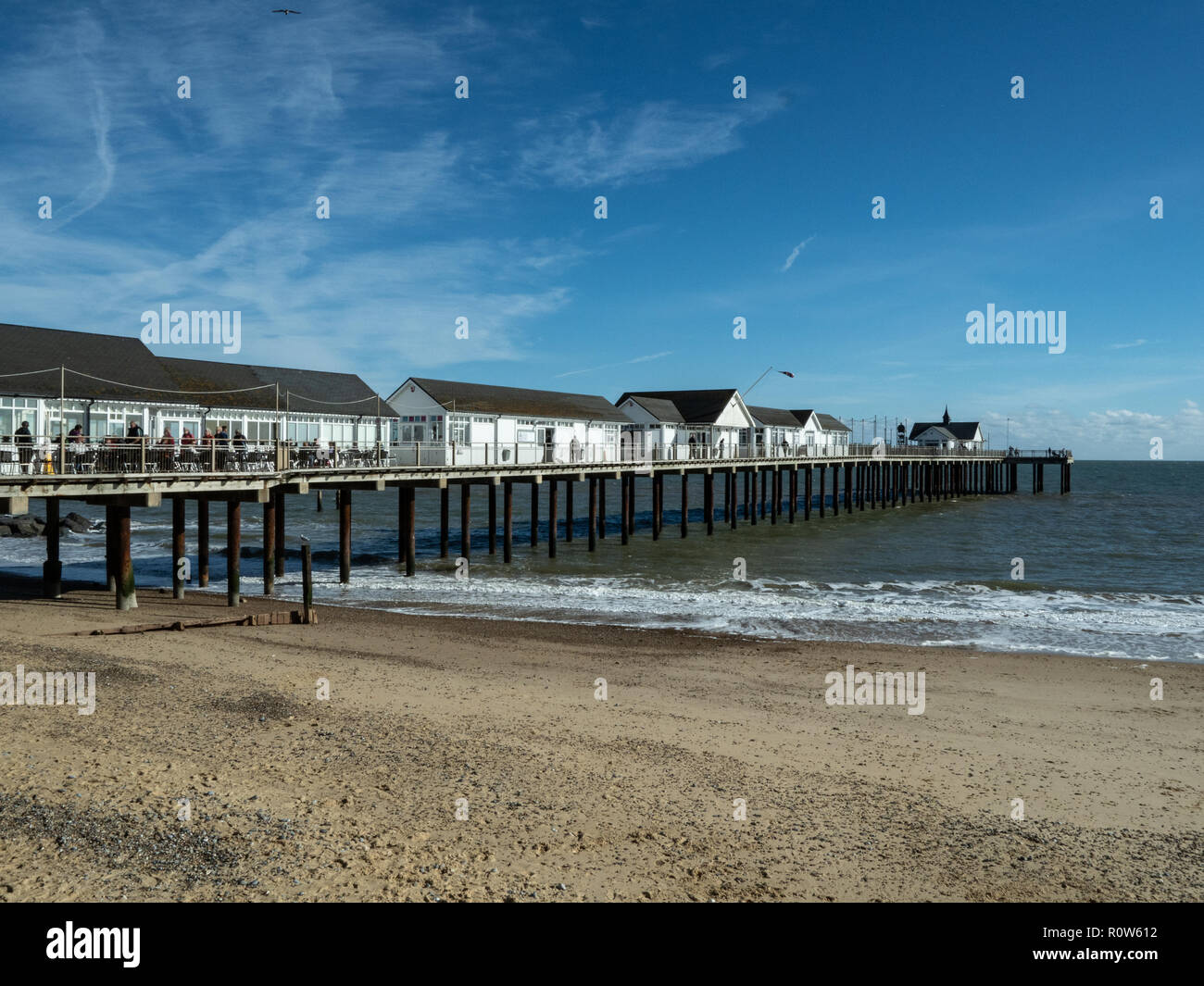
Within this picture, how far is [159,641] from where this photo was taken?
1533 centimetres

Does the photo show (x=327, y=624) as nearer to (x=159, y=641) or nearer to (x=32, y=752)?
(x=159, y=641)

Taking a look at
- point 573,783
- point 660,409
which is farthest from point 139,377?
point 660,409

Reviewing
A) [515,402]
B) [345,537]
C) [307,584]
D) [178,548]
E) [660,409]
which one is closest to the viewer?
[307,584]

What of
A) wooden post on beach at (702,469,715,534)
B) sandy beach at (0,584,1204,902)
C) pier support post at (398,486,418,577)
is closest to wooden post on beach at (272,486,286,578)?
pier support post at (398,486,418,577)

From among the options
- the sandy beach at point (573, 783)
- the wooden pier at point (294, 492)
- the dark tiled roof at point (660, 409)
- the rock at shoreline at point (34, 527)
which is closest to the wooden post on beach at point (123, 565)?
the wooden pier at point (294, 492)

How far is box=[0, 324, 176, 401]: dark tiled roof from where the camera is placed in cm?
2069

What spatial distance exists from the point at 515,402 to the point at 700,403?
20.7 metres

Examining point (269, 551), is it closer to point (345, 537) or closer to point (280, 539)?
point (345, 537)

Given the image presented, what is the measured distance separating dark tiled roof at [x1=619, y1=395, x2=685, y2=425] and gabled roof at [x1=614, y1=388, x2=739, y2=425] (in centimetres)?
42

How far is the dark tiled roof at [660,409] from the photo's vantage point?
164 feet

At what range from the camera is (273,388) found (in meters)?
28.1

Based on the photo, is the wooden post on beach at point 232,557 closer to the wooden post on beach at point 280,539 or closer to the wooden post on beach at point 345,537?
the wooden post on beach at point 280,539

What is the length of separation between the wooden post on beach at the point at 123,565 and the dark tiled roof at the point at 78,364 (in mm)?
4310

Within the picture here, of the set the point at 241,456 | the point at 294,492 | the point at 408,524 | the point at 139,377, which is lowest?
the point at 408,524
